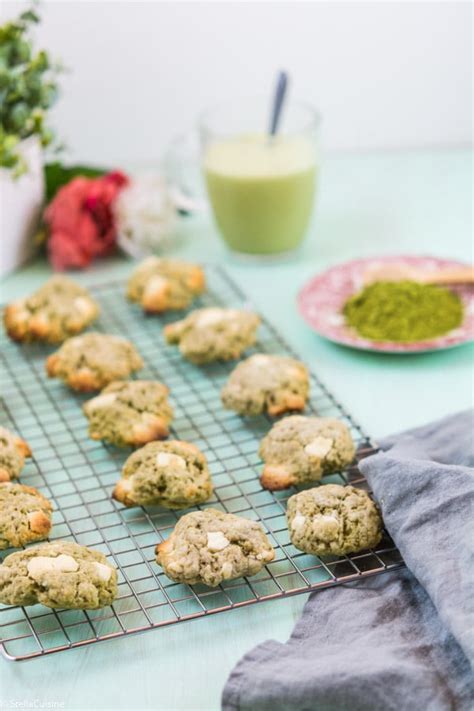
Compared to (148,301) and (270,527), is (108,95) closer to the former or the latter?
(148,301)

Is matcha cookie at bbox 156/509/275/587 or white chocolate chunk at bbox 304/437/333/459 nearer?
matcha cookie at bbox 156/509/275/587

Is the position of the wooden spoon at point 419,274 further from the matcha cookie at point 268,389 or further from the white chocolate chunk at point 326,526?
the white chocolate chunk at point 326,526

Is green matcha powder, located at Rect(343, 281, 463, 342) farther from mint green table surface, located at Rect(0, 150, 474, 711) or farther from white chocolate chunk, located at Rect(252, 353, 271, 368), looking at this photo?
white chocolate chunk, located at Rect(252, 353, 271, 368)

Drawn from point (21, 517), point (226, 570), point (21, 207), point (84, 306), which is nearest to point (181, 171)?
point (21, 207)

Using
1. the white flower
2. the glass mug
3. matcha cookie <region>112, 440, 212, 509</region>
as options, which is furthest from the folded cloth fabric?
the white flower

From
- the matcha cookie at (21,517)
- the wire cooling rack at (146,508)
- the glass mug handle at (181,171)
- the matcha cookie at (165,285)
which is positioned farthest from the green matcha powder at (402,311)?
the matcha cookie at (21,517)

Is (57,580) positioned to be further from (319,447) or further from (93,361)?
(93,361)
